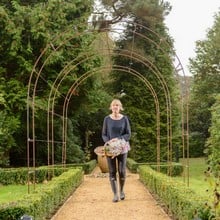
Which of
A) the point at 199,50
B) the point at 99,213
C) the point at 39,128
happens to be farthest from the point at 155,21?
the point at 99,213

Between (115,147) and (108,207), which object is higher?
(115,147)

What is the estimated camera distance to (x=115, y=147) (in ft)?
28.2

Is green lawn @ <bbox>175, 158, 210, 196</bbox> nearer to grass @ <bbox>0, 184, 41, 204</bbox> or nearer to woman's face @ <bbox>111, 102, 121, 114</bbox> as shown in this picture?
woman's face @ <bbox>111, 102, 121, 114</bbox>

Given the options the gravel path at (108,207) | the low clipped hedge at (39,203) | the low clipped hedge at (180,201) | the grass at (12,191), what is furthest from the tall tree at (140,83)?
the low clipped hedge at (39,203)

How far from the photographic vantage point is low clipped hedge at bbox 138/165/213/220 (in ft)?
16.9

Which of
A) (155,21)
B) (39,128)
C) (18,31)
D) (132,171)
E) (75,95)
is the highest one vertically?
(155,21)

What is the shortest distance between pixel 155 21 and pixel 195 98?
610 centimetres

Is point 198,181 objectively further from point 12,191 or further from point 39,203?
point 39,203

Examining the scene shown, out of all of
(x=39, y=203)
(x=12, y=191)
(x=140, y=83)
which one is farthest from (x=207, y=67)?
(x=39, y=203)

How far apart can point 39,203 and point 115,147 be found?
2375 mm

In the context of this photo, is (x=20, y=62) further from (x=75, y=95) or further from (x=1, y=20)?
(x=75, y=95)

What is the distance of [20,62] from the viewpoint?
1862 cm

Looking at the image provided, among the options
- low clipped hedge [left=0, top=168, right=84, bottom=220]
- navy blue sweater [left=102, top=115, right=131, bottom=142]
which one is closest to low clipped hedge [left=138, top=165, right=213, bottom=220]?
navy blue sweater [left=102, top=115, right=131, bottom=142]

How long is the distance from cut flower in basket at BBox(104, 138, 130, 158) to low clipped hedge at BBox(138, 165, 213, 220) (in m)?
0.92
